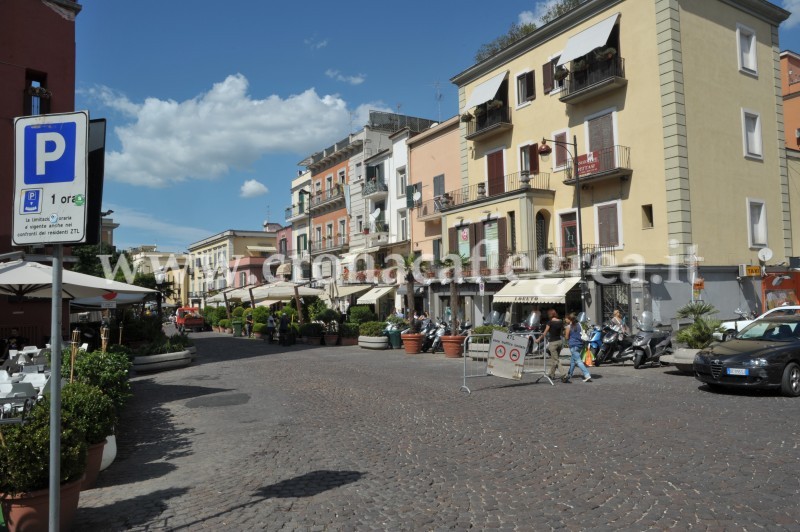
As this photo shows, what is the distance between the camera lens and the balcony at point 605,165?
2302 cm

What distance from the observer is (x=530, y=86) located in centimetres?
2759

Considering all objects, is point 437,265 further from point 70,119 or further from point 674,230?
point 70,119

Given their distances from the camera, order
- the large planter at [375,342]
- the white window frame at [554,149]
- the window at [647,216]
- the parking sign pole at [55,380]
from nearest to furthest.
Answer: the parking sign pole at [55,380] < the window at [647,216] < the large planter at [375,342] < the white window frame at [554,149]

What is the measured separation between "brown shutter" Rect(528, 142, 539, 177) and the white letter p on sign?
24853mm

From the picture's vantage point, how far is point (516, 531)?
186 inches

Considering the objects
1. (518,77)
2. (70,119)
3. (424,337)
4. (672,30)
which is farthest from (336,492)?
(518,77)

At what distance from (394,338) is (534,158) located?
1041 cm

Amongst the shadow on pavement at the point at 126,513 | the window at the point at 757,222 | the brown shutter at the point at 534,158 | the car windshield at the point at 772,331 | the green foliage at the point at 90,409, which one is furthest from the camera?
the brown shutter at the point at 534,158

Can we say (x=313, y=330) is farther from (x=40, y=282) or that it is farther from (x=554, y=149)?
(x=40, y=282)

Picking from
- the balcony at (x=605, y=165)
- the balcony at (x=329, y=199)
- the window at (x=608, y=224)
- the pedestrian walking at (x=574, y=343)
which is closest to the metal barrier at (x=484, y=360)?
the pedestrian walking at (x=574, y=343)

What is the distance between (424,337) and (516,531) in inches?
708

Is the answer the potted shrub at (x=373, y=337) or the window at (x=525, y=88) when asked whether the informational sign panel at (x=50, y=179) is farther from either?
the window at (x=525, y=88)

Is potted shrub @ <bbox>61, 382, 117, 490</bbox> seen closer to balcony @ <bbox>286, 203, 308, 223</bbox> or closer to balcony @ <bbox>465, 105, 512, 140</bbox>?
balcony @ <bbox>465, 105, 512, 140</bbox>

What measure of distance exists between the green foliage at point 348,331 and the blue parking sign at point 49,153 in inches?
930
